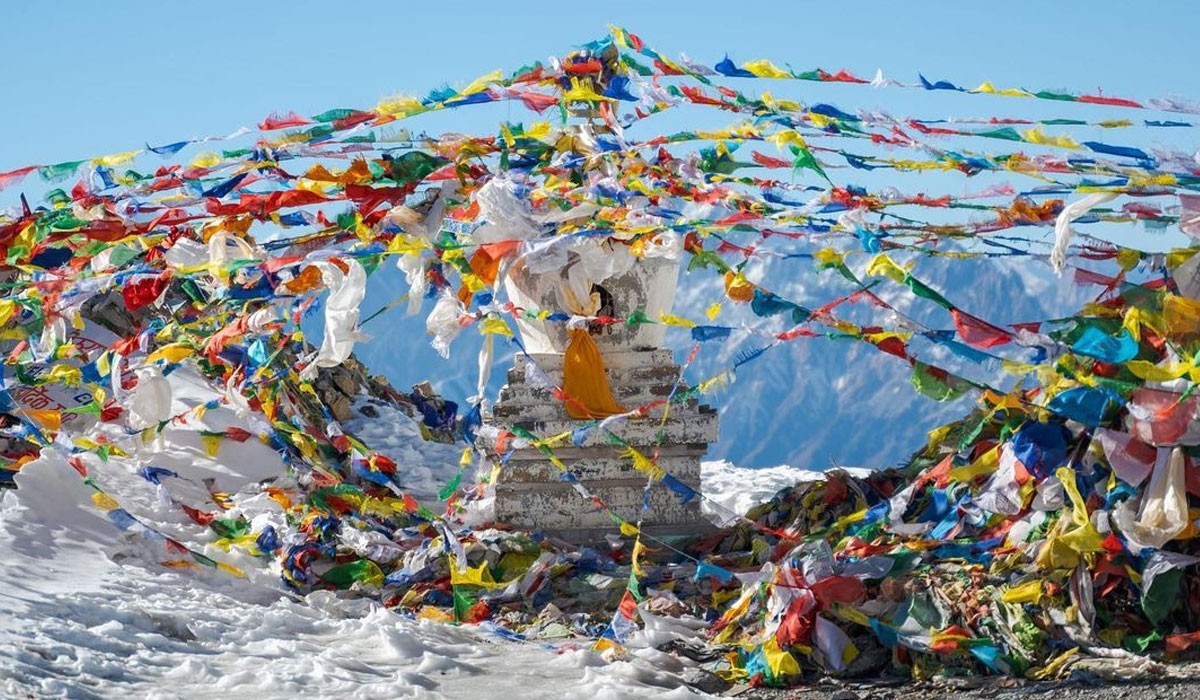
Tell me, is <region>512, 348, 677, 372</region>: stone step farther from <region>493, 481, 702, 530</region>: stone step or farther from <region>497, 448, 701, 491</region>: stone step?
<region>493, 481, 702, 530</region>: stone step

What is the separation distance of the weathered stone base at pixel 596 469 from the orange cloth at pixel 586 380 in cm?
13

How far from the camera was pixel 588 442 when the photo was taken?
12.5 metres

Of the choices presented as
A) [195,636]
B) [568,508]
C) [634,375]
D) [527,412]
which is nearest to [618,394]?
[634,375]

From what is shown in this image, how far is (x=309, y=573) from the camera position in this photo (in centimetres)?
1058

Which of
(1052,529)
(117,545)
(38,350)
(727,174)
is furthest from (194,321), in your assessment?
(1052,529)

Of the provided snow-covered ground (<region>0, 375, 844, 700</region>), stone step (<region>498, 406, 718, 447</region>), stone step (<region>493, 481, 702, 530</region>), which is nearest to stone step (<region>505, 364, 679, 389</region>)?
stone step (<region>498, 406, 718, 447</region>)

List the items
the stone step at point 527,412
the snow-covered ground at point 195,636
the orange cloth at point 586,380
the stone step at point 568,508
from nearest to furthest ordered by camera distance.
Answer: the snow-covered ground at point 195,636, the stone step at point 568,508, the orange cloth at point 586,380, the stone step at point 527,412

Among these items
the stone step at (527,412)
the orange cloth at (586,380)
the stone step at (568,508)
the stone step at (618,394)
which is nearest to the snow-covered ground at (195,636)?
the stone step at (568,508)

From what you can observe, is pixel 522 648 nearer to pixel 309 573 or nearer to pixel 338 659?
pixel 338 659

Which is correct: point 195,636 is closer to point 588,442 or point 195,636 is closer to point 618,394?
point 588,442

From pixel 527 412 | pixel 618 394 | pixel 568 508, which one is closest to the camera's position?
pixel 568 508

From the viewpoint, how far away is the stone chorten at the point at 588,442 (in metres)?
12.5

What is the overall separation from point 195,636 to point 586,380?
17.6 ft

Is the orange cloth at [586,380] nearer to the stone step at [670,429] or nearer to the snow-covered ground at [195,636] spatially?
the stone step at [670,429]
